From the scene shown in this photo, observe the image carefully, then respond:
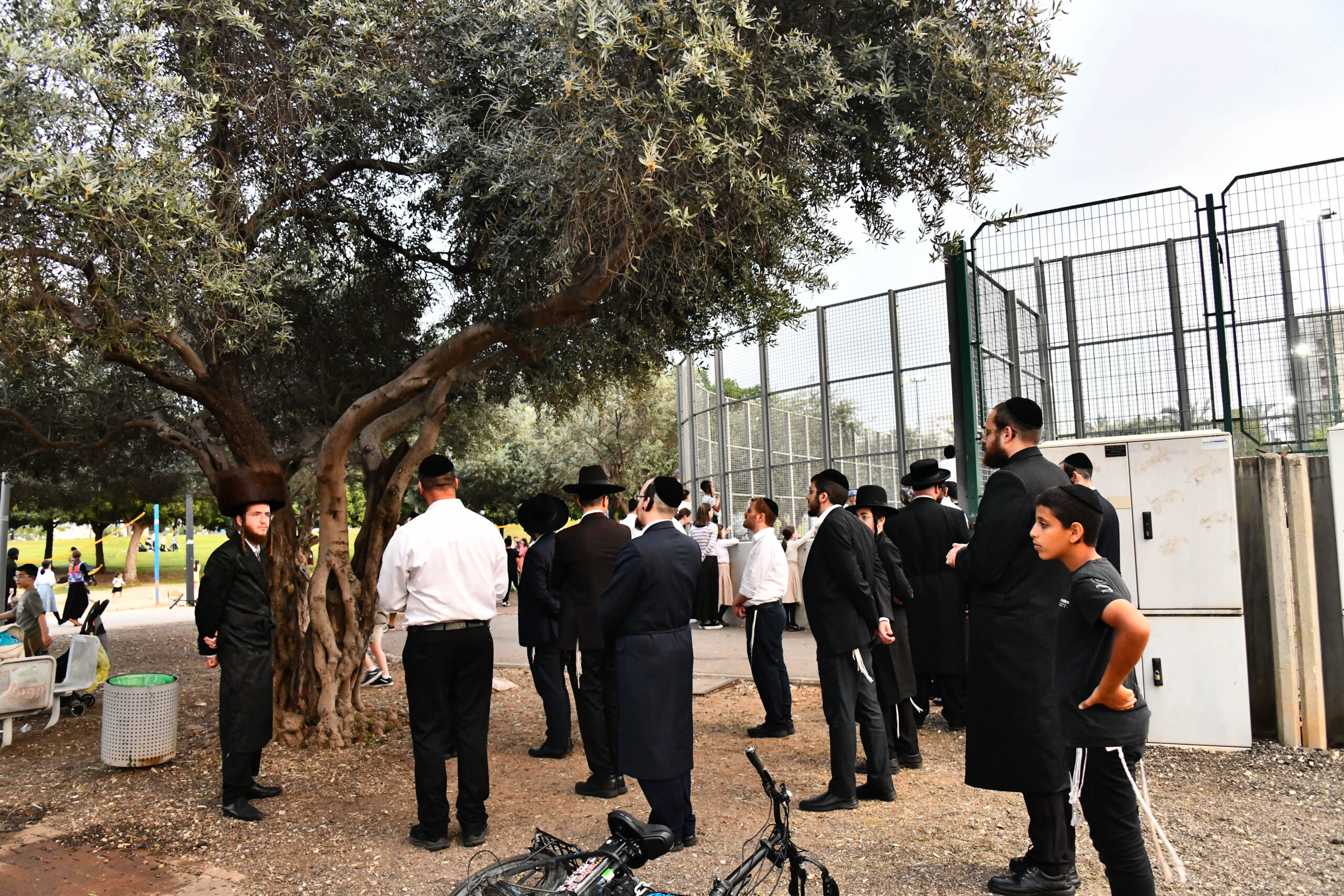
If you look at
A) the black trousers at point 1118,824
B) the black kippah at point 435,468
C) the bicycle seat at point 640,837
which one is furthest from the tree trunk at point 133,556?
the black trousers at point 1118,824

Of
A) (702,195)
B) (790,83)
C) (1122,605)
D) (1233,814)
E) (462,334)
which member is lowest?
(1233,814)

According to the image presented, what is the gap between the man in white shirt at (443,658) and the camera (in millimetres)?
5156

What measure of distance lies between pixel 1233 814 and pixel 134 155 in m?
7.51

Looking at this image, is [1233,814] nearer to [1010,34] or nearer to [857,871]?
[857,871]

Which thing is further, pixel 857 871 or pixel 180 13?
pixel 180 13

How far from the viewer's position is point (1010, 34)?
6.21m

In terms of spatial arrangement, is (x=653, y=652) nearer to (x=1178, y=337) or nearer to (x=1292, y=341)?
(x=1178, y=337)

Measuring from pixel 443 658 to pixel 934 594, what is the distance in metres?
3.93

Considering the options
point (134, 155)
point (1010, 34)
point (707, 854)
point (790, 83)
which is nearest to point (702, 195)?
point (790, 83)

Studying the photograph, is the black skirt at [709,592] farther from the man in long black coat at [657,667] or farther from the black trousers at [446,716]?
the man in long black coat at [657,667]

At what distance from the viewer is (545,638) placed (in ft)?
23.7

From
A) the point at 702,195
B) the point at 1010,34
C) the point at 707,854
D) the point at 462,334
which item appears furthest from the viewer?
the point at 462,334

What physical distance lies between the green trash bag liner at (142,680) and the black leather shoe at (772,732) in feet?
14.5

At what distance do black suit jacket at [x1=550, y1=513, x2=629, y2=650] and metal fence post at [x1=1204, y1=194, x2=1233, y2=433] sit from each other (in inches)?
197
